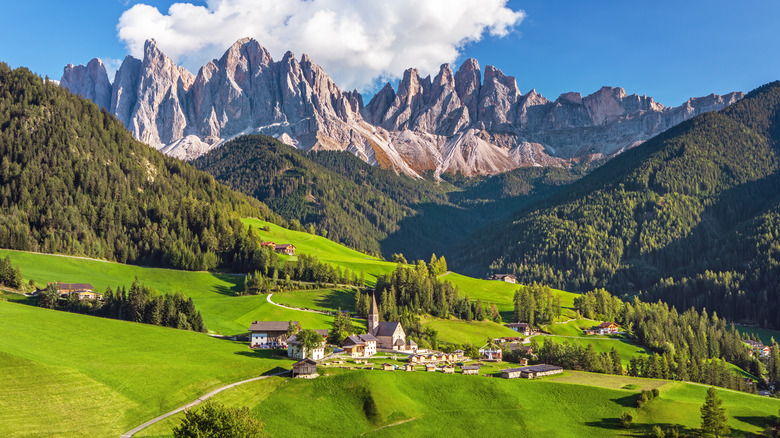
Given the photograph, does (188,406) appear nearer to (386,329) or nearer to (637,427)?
(386,329)

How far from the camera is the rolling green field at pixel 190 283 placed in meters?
134

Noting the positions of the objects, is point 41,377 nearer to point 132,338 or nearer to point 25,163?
point 132,338

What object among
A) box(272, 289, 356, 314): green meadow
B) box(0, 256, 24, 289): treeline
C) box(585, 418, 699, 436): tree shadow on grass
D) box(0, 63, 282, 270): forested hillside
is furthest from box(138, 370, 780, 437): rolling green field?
box(0, 63, 282, 270): forested hillside

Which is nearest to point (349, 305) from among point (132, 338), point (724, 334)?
point (132, 338)

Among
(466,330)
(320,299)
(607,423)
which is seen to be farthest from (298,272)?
(607,423)

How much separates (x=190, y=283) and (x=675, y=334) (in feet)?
404

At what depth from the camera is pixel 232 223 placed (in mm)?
197500

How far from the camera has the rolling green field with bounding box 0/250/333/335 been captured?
133750 mm

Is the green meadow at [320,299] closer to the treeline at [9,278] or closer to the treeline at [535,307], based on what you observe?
the treeline at [535,307]

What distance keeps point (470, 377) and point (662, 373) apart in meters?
44.6

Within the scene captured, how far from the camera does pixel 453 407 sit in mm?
83750

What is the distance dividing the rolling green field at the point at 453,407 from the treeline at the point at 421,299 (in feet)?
180

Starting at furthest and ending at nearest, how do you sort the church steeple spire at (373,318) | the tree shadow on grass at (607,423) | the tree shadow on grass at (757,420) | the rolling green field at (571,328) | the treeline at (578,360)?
the rolling green field at (571,328)
the church steeple spire at (373,318)
the treeline at (578,360)
the tree shadow on grass at (757,420)
the tree shadow on grass at (607,423)

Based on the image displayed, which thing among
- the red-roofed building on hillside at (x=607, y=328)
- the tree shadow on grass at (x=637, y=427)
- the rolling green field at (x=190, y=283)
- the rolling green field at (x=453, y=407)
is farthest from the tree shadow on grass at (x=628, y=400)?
the red-roofed building on hillside at (x=607, y=328)
